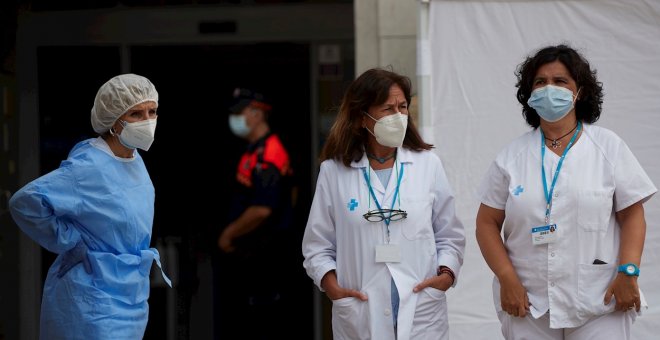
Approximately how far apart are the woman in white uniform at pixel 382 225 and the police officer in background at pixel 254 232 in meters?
2.75

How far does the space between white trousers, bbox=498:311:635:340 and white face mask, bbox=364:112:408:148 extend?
867 mm

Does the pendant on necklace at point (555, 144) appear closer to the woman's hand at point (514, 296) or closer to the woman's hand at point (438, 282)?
the woman's hand at point (514, 296)

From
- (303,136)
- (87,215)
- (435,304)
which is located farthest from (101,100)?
(303,136)

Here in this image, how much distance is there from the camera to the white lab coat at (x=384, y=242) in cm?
461

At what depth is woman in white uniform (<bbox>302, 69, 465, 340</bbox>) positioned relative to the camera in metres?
4.61

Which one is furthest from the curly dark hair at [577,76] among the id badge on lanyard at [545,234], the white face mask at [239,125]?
the white face mask at [239,125]

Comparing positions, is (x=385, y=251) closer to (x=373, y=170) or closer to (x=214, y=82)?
(x=373, y=170)

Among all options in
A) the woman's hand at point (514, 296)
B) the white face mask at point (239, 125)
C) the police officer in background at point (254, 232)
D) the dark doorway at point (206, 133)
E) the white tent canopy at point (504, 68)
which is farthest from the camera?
the dark doorway at point (206, 133)

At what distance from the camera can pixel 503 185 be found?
4.59 meters

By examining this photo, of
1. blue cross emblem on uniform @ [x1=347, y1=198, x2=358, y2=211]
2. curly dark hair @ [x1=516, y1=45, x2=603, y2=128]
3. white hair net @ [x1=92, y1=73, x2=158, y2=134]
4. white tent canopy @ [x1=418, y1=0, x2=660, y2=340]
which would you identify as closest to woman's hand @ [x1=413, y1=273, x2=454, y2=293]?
blue cross emblem on uniform @ [x1=347, y1=198, x2=358, y2=211]

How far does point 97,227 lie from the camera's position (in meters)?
4.56

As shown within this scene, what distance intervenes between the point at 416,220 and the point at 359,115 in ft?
1.74

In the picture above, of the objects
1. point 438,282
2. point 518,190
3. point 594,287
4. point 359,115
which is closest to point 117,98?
point 359,115

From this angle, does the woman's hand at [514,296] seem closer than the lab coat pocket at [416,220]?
Yes
